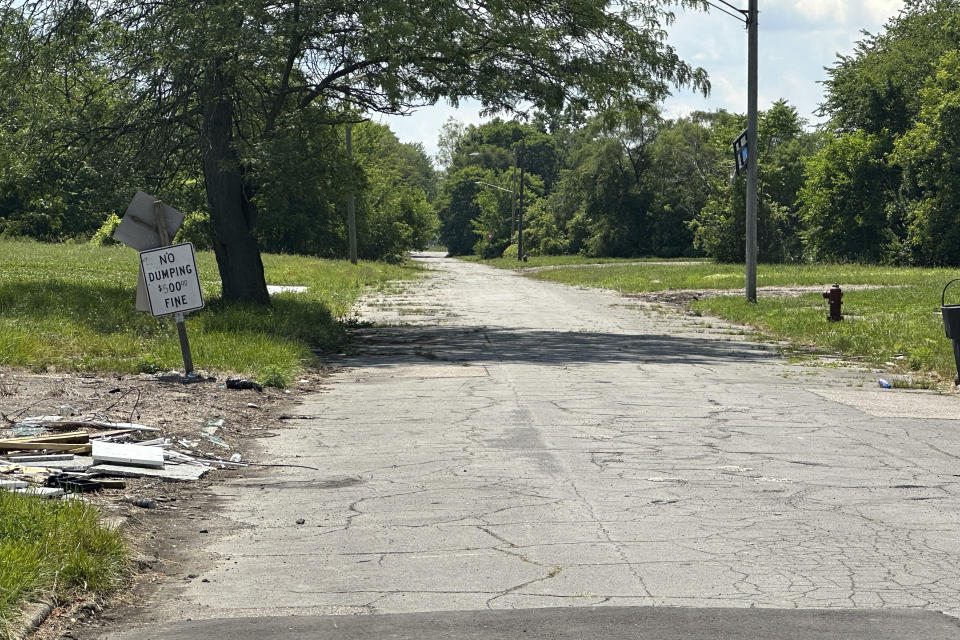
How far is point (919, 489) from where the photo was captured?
8234mm

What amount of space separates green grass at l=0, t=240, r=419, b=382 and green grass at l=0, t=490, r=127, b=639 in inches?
301

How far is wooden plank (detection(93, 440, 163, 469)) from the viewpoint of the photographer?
8.53 m

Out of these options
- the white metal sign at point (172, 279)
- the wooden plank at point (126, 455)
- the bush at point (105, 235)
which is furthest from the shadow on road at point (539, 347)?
the bush at point (105, 235)

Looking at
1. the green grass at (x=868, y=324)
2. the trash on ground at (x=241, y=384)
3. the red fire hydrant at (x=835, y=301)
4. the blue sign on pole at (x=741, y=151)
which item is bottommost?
the green grass at (x=868, y=324)

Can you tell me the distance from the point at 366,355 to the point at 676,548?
40.8ft

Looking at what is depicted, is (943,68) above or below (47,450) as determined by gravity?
above

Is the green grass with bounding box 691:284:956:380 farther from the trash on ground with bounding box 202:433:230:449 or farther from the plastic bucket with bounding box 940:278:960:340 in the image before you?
the trash on ground with bounding box 202:433:230:449

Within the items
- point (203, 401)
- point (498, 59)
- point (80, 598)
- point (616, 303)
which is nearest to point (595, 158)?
point (616, 303)

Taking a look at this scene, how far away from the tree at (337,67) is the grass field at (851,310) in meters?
5.59

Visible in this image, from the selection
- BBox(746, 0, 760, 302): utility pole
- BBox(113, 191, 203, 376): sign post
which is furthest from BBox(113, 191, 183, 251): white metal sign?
BBox(746, 0, 760, 302): utility pole

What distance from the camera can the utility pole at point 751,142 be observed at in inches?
1096

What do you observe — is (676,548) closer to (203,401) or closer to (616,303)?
(203,401)

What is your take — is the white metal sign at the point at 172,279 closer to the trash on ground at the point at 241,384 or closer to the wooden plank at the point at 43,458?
the trash on ground at the point at 241,384

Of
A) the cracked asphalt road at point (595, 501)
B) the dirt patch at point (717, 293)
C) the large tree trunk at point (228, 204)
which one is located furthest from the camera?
the dirt patch at point (717, 293)
